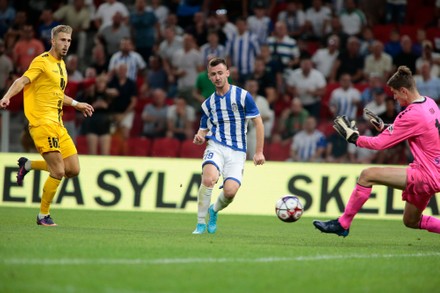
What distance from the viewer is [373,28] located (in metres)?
20.8

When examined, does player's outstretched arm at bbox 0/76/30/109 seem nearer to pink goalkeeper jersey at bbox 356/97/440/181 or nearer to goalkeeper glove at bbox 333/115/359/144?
goalkeeper glove at bbox 333/115/359/144

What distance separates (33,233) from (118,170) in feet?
21.4

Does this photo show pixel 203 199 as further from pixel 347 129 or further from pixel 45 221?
pixel 45 221

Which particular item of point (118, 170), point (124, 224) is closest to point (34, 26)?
point (118, 170)

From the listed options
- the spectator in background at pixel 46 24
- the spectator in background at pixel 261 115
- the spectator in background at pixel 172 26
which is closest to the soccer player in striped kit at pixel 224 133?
the spectator in background at pixel 261 115

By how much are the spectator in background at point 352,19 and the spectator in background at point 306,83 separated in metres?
1.91

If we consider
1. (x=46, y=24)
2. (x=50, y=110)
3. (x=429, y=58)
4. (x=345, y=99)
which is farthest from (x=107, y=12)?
(x=50, y=110)

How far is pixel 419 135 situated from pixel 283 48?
10.2 metres

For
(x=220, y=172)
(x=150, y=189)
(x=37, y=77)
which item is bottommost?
(x=150, y=189)

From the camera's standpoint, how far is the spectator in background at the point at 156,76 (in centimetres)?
1923

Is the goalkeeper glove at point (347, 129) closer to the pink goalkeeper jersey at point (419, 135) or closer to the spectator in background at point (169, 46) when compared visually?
the pink goalkeeper jersey at point (419, 135)

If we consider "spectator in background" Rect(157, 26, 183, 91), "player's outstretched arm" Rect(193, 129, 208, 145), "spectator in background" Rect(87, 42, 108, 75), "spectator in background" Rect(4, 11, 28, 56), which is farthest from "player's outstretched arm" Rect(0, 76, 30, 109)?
"spectator in background" Rect(4, 11, 28, 56)

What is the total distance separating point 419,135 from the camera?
9.42m

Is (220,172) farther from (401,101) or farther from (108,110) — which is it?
(108,110)
